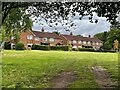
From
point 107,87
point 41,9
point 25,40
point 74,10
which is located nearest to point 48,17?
point 41,9

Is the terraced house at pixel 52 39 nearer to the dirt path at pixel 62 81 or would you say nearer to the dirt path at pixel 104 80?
the dirt path at pixel 104 80

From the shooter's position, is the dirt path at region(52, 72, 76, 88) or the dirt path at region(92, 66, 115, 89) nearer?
the dirt path at region(52, 72, 76, 88)

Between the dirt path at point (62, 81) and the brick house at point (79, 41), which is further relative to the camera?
the brick house at point (79, 41)

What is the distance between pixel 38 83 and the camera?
1104 cm

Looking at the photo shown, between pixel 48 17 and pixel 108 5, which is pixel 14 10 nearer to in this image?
pixel 48 17

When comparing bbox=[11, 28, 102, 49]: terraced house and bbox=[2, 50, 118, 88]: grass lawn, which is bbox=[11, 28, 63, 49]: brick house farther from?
bbox=[2, 50, 118, 88]: grass lawn

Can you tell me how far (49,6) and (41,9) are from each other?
0.65 m

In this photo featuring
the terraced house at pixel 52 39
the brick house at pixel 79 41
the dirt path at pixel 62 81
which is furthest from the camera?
the brick house at pixel 79 41

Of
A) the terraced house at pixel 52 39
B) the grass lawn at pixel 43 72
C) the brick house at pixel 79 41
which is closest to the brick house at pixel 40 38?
the terraced house at pixel 52 39

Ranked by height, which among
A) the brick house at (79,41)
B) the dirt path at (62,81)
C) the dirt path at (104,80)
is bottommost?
the dirt path at (104,80)

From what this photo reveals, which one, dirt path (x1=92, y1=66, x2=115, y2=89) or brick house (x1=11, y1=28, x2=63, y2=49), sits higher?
brick house (x1=11, y1=28, x2=63, y2=49)

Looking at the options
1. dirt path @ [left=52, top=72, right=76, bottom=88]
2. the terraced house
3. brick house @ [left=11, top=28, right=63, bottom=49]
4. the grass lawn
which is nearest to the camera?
dirt path @ [left=52, top=72, right=76, bottom=88]

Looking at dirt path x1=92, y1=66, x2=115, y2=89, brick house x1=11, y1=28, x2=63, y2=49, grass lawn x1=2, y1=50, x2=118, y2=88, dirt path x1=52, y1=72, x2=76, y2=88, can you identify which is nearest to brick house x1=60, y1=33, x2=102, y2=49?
brick house x1=11, y1=28, x2=63, y2=49

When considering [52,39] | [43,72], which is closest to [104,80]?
[43,72]
